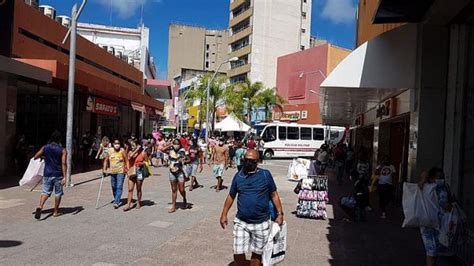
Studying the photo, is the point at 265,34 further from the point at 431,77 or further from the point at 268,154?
the point at 431,77

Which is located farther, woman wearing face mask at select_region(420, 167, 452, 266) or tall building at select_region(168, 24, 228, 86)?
tall building at select_region(168, 24, 228, 86)

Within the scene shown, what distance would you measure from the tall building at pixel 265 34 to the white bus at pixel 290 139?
3332cm

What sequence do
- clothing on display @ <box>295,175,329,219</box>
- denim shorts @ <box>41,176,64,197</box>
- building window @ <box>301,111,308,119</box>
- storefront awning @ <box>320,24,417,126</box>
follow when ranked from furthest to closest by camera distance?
building window @ <box>301,111,308,119</box> < clothing on display @ <box>295,175,329,219</box> < storefront awning @ <box>320,24,417,126</box> < denim shorts @ <box>41,176,64,197</box>

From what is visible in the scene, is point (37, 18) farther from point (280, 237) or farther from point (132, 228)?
point (280, 237)

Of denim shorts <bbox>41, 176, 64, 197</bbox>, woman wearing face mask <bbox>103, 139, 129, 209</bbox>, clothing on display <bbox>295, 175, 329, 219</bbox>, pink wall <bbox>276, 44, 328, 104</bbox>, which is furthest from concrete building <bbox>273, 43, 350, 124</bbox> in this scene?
denim shorts <bbox>41, 176, 64, 197</bbox>

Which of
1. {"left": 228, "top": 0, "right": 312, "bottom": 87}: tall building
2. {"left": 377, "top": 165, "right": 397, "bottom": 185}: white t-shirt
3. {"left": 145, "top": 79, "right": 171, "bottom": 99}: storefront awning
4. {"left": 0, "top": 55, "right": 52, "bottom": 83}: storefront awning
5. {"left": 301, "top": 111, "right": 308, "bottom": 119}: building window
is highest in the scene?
{"left": 228, "top": 0, "right": 312, "bottom": 87}: tall building

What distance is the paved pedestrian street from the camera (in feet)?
23.9

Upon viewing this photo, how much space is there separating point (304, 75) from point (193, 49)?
63.2m

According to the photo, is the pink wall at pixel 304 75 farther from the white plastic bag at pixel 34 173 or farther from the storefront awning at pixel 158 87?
the white plastic bag at pixel 34 173

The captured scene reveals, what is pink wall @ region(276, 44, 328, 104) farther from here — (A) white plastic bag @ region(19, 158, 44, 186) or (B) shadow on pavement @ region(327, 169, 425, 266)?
(A) white plastic bag @ region(19, 158, 44, 186)

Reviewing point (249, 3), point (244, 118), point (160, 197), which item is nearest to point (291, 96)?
point (244, 118)

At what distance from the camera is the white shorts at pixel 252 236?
5.82 meters

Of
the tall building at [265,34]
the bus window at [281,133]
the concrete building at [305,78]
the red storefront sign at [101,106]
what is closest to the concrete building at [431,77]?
the red storefront sign at [101,106]

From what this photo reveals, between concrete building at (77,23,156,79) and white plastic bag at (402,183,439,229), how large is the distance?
37389 mm
